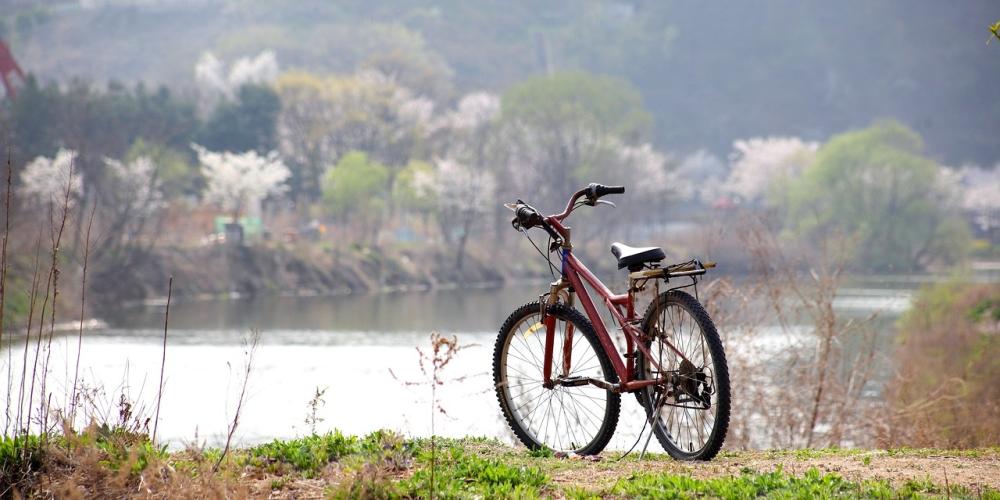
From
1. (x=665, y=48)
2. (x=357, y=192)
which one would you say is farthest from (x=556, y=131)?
(x=665, y=48)

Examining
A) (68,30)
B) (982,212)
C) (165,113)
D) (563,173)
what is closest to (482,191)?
(563,173)

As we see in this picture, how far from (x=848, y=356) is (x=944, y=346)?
7.57m

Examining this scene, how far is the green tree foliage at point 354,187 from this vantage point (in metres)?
49.5

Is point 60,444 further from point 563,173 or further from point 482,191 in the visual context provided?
point 563,173

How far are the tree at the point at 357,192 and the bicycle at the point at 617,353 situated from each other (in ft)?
140

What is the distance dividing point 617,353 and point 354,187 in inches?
1746

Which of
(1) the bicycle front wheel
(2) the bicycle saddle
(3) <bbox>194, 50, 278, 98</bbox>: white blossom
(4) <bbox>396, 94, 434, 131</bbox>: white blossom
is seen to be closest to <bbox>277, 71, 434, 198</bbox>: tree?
(4) <bbox>396, 94, 434, 131</bbox>: white blossom

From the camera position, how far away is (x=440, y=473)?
15.8 ft

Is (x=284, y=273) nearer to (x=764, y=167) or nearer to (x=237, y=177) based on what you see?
(x=237, y=177)

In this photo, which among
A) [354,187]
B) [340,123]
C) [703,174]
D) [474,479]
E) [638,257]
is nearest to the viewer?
[474,479]

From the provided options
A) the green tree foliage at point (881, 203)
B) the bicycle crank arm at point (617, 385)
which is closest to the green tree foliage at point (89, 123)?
the green tree foliage at point (881, 203)

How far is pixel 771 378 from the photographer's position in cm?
1222

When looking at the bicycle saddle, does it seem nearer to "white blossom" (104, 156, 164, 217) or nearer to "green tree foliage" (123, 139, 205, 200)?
"white blossom" (104, 156, 164, 217)

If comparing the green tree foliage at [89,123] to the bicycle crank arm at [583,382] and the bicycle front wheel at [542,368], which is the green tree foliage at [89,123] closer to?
the bicycle front wheel at [542,368]
